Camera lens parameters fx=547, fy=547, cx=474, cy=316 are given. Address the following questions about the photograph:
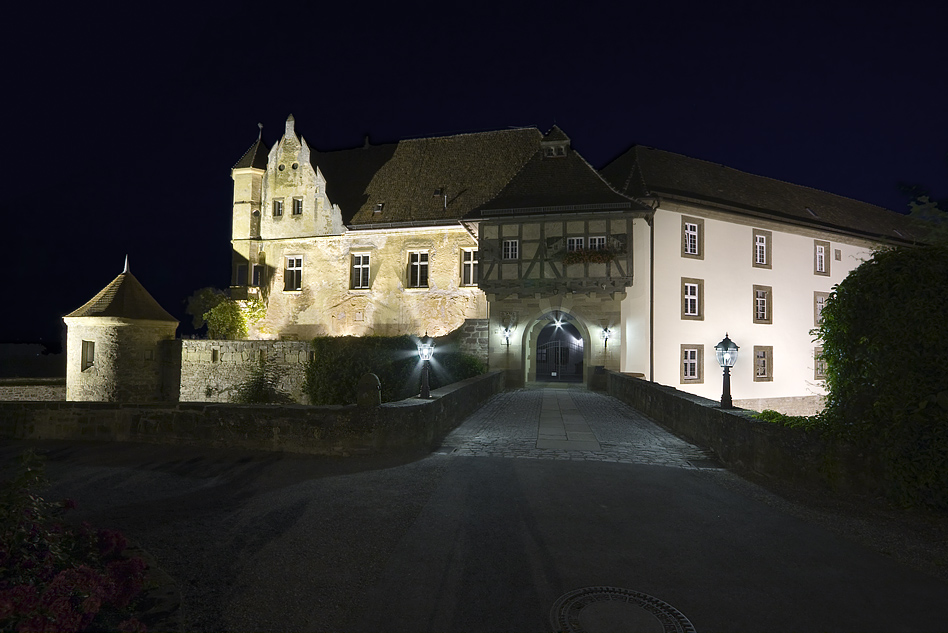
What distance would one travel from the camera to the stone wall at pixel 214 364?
22328mm

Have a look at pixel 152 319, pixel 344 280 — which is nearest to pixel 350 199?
pixel 344 280

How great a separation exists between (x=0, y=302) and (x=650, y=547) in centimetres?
9271

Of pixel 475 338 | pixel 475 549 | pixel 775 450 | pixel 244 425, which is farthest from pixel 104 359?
pixel 775 450

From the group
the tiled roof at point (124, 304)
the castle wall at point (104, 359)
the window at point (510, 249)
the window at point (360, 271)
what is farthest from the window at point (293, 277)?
the window at point (510, 249)

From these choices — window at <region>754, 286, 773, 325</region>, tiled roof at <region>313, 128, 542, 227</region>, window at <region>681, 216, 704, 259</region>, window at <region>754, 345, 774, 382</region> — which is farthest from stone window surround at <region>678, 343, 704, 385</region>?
tiled roof at <region>313, 128, 542, 227</region>

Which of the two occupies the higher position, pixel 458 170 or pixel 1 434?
pixel 458 170

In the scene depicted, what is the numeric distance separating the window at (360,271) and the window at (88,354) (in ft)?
34.0

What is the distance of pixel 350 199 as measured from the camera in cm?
2639

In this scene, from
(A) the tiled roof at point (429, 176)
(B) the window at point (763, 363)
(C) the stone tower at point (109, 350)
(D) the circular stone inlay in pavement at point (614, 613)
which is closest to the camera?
(D) the circular stone inlay in pavement at point (614, 613)

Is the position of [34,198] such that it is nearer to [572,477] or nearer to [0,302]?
[0,302]

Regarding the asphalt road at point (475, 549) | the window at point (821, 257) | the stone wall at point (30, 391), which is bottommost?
the stone wall at point (30, 391)

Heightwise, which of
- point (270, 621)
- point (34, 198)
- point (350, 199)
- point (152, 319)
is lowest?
point (270, 621)

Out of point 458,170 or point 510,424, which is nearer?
point 510,424

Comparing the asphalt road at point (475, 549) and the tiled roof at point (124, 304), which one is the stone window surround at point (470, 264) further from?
the asphalt road at point (475, 549)
